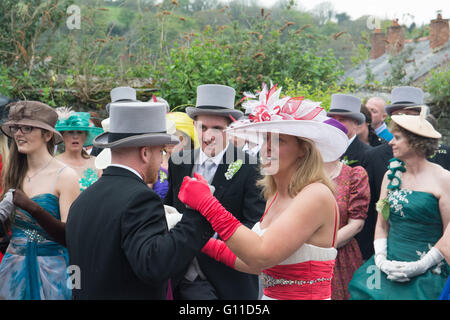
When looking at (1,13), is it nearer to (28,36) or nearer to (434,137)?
(28,36)

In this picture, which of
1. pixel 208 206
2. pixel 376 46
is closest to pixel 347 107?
pixel 208 206

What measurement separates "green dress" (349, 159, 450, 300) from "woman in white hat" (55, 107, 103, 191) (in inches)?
121

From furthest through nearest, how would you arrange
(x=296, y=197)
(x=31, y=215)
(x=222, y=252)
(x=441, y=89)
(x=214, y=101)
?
(x=441, y=89), (x=214, y=101), (x=31, y=215), (x=222, y=252), (x=296, y=197)

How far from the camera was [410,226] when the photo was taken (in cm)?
417

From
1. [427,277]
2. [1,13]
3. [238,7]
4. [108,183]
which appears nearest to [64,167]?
[108,183]

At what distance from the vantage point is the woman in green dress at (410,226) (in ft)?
13.0

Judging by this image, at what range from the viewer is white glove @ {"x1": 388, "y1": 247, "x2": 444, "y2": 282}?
395cm

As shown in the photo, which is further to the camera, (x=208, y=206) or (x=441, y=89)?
(x=441, y=89)

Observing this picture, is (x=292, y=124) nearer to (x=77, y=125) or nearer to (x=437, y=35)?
(x=77, y=125)

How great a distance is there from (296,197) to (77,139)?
3680 millimetres

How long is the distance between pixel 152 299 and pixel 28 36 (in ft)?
26.6

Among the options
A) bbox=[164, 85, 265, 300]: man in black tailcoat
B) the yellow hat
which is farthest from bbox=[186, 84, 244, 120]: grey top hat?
the yellow hat

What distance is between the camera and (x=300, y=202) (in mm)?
2625

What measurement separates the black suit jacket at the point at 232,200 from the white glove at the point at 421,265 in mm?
1187
